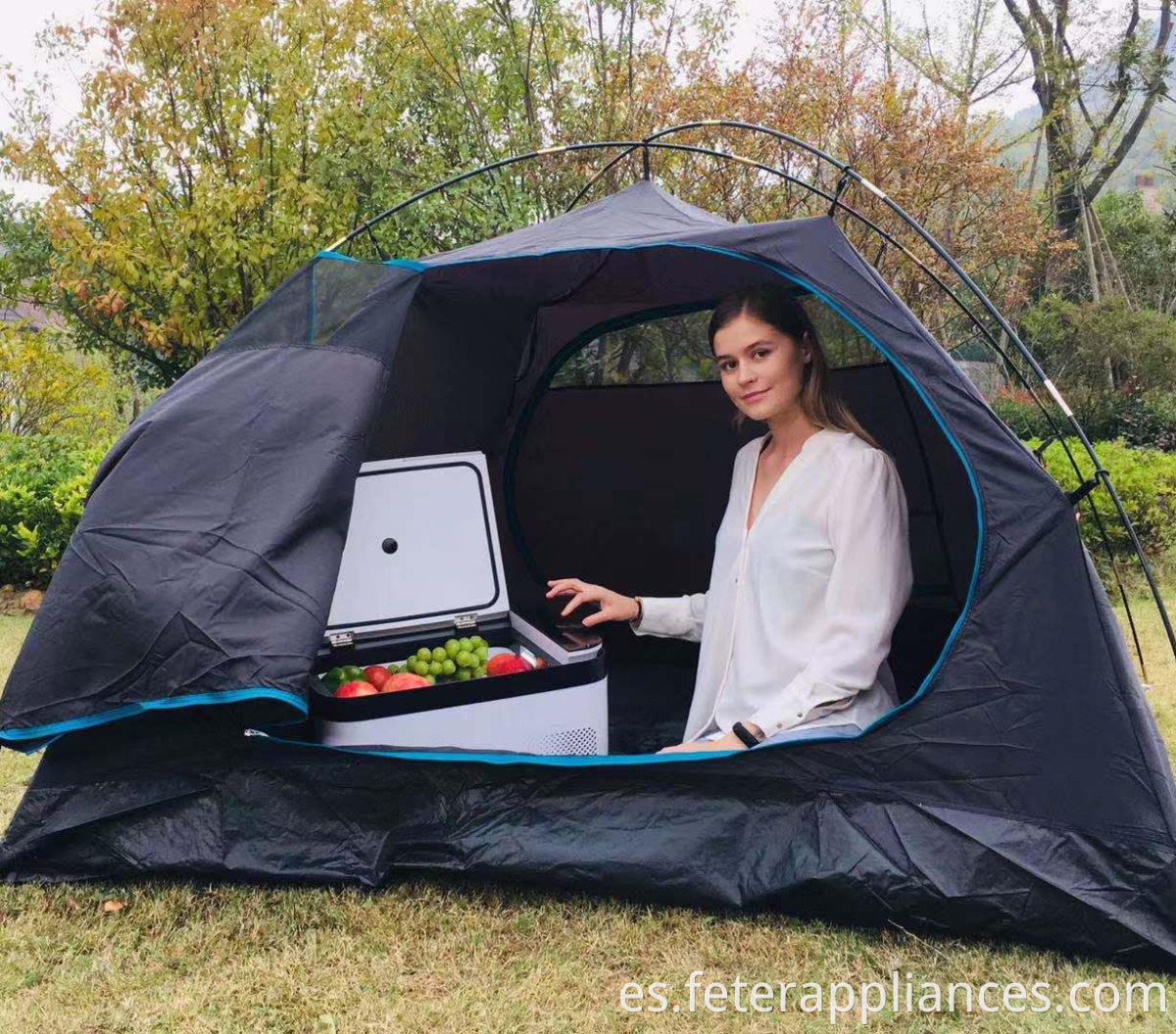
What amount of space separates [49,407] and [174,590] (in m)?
5.99

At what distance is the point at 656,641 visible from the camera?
385 cm

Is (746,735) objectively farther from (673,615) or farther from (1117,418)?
(1117,418)

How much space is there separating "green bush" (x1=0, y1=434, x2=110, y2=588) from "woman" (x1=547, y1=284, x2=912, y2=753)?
3196 millimetres

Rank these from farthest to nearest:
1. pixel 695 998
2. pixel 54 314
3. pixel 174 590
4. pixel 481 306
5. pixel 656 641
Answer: pixel 54 314 → pixel 656 641 → pixel 481 306 → pixel 174 590 → pixel 695 998

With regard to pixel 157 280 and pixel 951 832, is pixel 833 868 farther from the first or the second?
pixel 157 280

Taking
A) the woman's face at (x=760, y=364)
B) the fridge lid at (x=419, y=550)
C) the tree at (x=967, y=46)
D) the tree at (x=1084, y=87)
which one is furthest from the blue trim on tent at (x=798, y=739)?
the tree at (x=967, y=46)

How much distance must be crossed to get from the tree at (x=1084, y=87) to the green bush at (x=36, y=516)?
1089cm

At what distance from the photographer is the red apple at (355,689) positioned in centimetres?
244

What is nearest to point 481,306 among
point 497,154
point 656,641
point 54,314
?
point 656,641

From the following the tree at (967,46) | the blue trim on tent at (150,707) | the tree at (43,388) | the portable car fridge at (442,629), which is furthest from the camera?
the tree at (967,46)

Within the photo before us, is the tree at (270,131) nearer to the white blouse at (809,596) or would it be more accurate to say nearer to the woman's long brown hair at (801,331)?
the woman's long brown hair at (801,331)

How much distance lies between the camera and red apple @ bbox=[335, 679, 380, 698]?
96.2 inches

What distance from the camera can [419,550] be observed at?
9.66 feet

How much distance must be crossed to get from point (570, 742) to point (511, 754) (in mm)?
285
